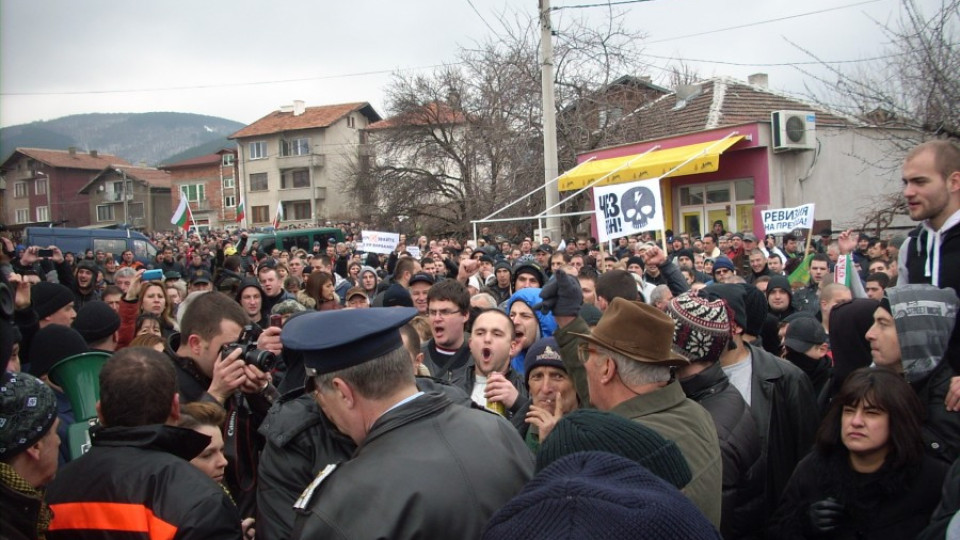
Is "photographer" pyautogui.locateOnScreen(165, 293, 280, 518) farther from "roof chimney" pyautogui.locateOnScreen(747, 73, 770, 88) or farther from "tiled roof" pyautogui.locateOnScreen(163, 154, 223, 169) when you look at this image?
"tiled roof" pyautogui.locateOnScreen(163, 154, 223, 169)

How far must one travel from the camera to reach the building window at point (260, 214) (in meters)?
74.2

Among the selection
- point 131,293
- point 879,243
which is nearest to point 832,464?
point 131,293

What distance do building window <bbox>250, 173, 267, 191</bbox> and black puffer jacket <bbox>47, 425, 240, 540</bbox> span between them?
74.5m

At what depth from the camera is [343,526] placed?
78.1 inches

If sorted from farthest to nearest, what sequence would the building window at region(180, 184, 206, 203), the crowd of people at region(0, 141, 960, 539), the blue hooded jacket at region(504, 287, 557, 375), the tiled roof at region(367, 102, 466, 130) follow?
the building window at region(180, 184, 206, 203)
the tiled roof at region(367, 102, 466, 130)
the blue hooded jacket at region(504, 287, 557, 375)
the crowd of people at region(0, 141, 960, 539)

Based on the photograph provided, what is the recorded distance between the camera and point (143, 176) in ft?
277

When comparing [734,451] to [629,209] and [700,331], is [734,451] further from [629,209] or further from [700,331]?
[629,209]

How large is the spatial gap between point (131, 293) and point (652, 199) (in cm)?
699

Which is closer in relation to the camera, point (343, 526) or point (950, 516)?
point (343, 526)

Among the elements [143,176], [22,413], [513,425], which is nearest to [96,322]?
[22,413]

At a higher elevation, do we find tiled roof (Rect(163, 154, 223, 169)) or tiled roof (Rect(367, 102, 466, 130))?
tiled roof (Rect(163, 154, 223, 169))

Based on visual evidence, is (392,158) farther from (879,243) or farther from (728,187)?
(879,243)

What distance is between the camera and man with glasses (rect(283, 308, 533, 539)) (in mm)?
2016

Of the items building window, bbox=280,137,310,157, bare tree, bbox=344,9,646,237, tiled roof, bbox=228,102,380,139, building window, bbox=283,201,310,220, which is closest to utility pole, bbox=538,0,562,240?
bare tree, bbox=344,9,646,237
